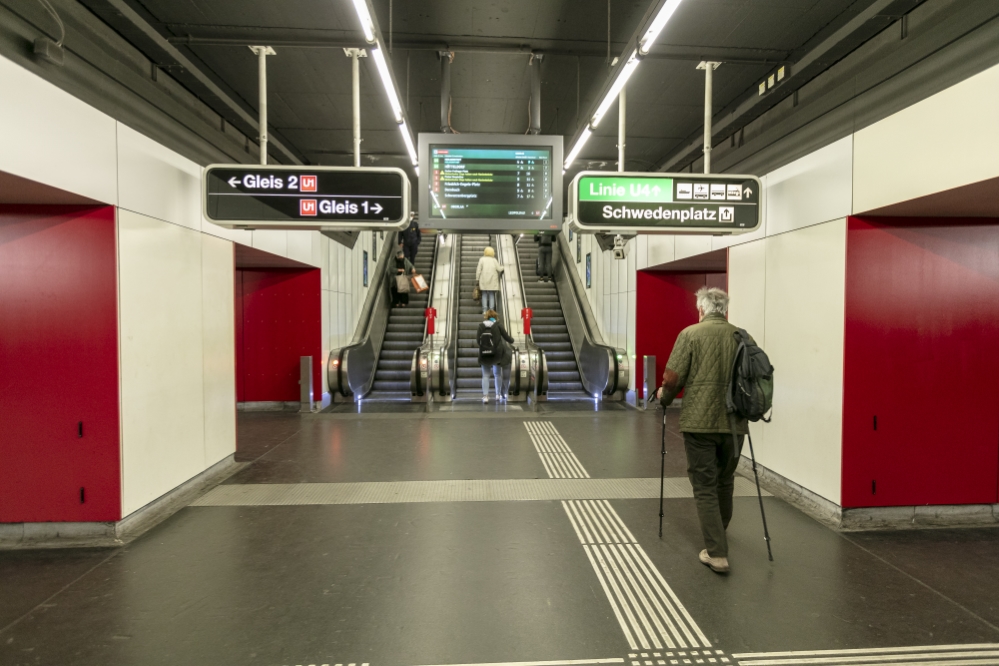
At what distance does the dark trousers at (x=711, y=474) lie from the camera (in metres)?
3.22

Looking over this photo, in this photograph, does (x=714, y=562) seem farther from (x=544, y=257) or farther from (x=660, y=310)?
(x=544, y=257)

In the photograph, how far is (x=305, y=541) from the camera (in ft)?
12.0

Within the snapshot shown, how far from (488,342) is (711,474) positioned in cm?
561

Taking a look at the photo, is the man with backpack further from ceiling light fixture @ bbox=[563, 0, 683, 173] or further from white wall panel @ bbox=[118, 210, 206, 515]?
white wall panel @ bbox=[118, 210, 206, 515]

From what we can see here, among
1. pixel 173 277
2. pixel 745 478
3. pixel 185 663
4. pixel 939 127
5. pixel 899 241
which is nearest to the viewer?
pixel 185 663

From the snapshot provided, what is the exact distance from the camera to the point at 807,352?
430 centimetres

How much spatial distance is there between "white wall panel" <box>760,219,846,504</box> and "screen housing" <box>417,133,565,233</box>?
2003 millimetres

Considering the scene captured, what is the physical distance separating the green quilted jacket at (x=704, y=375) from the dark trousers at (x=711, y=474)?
0.32ft

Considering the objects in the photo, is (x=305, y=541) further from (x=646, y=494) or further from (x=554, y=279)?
(x=554, y=279)

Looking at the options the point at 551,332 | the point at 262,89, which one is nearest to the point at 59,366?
the point at 262,89

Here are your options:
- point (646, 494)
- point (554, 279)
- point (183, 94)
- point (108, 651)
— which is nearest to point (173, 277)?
point (183, 94)

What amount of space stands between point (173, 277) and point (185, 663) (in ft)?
10.0

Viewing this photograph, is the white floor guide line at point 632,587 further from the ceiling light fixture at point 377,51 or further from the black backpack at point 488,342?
the black backpack at point 488,342

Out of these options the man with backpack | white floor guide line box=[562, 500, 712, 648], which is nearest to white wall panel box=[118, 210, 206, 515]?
white floor guide line box=[562, 500, 712, 648]
